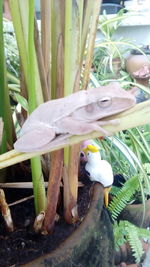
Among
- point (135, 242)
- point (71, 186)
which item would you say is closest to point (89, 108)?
point (71, 186)

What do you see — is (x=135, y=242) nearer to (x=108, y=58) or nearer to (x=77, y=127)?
(x=77, y=127)

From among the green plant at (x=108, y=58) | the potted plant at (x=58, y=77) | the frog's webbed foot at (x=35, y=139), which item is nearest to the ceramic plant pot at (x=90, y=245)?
the potted plant at (x=58, y=77)

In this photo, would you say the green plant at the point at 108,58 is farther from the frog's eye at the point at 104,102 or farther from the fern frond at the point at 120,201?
the frog's eye at the point at 104,102

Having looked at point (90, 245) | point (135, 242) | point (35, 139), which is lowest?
point (135, 242)

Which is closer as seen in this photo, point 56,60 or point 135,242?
point 56,60

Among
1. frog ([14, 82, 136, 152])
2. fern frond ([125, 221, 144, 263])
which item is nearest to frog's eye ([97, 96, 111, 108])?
frog ([14, 82, 136, 152])

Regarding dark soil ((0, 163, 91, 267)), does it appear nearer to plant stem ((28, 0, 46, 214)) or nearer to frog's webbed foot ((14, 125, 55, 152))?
plant stem ((28, 0, 46, 214))

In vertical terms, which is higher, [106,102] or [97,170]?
[106,102]
